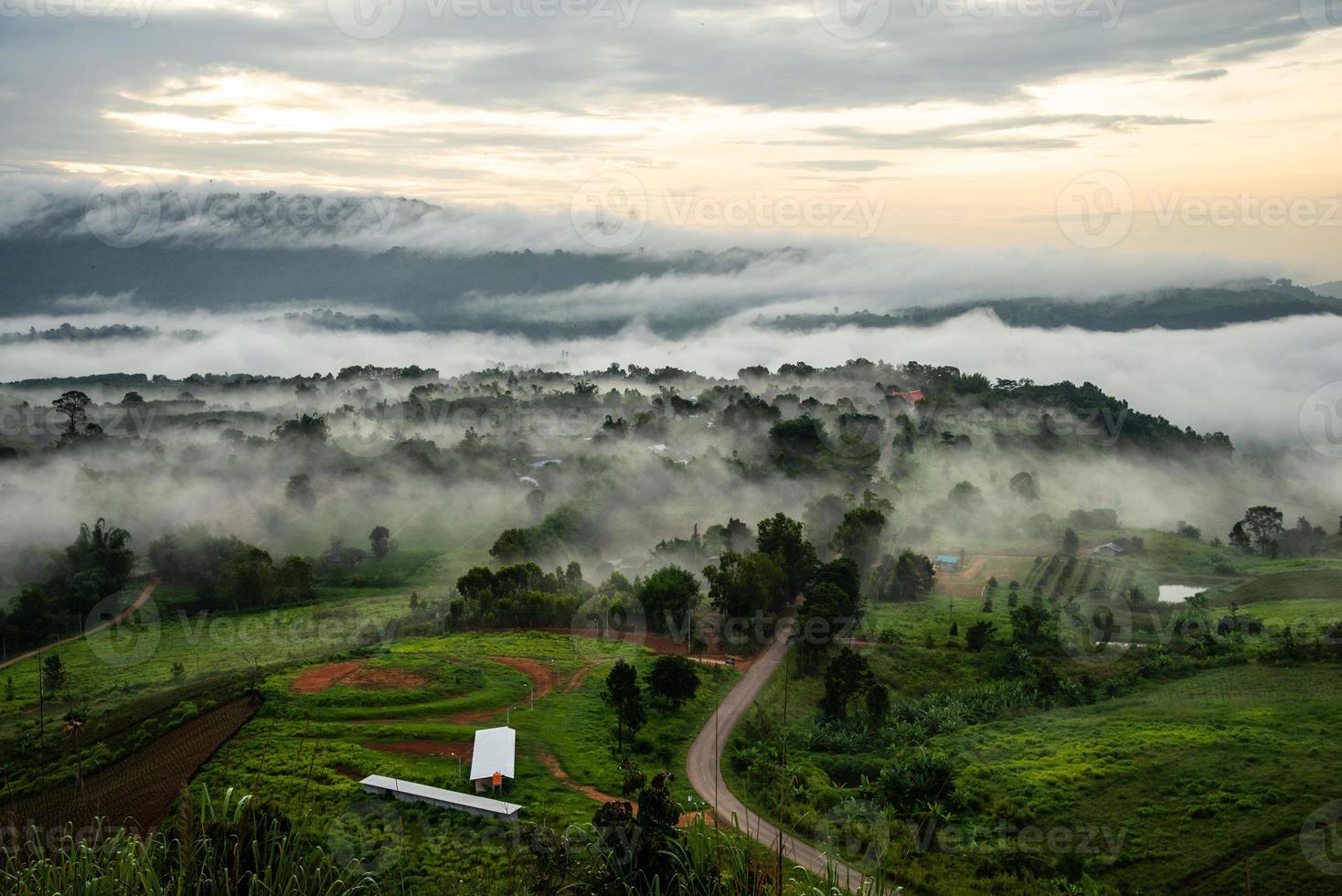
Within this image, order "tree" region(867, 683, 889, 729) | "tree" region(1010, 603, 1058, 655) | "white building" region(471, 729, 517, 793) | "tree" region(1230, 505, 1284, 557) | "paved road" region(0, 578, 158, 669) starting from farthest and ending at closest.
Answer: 1. "tree" region(1230, 505, 1284, 557)
2. "paved road" region(0, 578, 158, 669)
3. "tree" region(1010, 603, 1058, 655)
4. "tree" region(867, 683, 889, 729)
5. "white building" region(471, 729, 517, 793)

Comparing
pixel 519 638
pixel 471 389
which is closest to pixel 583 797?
pixel 519 638

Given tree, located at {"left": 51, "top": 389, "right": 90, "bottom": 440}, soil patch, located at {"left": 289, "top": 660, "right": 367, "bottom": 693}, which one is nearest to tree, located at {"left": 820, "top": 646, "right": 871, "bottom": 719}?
soil patch, located at {"left": 289, "top": 660, "right": 367, "bottom": 693}

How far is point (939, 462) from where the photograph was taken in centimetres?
9262

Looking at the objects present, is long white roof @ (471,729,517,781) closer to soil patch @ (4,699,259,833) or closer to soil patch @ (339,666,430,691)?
soil patch @ (339,666,430,691)

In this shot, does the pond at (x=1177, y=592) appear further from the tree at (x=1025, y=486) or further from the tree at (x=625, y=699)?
the tree at (x=625, y=699)

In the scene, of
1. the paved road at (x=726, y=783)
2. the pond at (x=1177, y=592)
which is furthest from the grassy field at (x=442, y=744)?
the pond at (x=1177, y=592)

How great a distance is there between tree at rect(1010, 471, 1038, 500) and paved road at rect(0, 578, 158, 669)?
230 feet

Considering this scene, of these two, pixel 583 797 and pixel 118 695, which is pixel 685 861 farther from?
pixel 118 695

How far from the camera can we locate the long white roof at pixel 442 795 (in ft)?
95.7

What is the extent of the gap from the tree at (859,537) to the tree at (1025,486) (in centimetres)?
2391

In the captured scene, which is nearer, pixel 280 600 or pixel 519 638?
pixel 519 638

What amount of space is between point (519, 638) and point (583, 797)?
20207 millimetres

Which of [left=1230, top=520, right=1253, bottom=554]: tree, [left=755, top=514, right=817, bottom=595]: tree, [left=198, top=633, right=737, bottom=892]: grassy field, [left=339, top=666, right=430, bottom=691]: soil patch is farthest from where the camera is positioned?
[left=1230, top=520, right=1253, bottom=554]: tree

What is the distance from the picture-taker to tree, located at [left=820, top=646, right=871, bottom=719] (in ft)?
136
